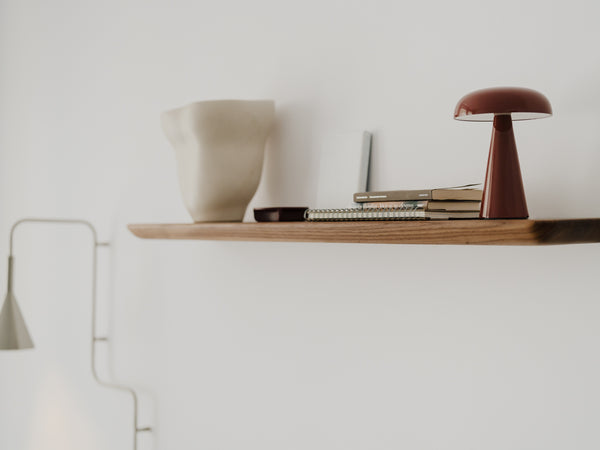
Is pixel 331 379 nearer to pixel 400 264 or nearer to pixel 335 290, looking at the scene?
pixel 335 290

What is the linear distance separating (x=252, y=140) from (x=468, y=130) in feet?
1.53

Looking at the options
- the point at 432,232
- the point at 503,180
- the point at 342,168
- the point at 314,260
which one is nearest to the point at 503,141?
the point at 503,180

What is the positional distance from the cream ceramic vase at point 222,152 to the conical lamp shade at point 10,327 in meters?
0.66

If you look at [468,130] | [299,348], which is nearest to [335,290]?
[299,348]

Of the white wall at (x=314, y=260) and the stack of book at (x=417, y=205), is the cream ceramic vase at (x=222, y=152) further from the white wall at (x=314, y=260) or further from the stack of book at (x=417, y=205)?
the stack of book at (x=417, y=205)

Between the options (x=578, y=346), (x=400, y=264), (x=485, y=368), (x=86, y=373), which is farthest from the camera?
(x=86, y=373)

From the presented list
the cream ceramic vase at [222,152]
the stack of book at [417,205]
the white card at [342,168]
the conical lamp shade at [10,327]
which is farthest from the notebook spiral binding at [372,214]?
the conical lamp shade at [10,327]

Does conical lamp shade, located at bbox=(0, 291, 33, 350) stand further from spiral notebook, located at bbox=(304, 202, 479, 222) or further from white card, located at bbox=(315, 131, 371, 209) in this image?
spiral notebook, located at bbox=(304, 202, 479, 222)

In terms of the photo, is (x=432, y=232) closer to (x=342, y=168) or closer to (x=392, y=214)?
(x=392, y=214)

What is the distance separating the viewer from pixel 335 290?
128 centimetres

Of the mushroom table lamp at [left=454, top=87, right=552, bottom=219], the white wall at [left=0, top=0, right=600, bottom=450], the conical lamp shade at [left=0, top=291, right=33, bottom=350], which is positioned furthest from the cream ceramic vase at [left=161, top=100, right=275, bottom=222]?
the conical lamp shade at [left=0, top=291, right=33, bottom=350]

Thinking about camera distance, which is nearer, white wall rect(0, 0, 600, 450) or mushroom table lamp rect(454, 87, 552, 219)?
mushroom table lamp rect(454, 87, 552, 219)

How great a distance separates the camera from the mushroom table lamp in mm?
842

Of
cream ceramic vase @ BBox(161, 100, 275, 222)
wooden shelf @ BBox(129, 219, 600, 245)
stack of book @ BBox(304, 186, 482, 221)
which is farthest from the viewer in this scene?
cream ceramic vase @ BBox(161, 100, 275, 222)
